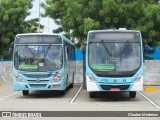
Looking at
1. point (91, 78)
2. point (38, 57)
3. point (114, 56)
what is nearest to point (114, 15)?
point (38, 57)

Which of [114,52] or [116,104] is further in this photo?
[114,52]

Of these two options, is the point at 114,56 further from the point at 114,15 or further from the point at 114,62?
the point at 114,15

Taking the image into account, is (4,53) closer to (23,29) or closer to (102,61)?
(23,29)

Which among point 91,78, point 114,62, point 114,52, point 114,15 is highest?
point 114,15

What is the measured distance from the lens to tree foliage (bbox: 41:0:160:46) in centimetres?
2538

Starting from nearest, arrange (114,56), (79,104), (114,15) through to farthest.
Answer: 1. (79,104)
2. (114,56)
3. (114,15)

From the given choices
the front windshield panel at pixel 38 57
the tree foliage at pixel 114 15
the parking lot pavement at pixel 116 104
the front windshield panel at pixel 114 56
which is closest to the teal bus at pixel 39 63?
the front windshield panel at pixel 38 57

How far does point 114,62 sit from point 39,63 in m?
3.53

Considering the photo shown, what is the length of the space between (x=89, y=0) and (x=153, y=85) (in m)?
7.08

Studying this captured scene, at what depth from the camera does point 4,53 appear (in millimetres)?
32344

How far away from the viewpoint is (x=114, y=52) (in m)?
17.3

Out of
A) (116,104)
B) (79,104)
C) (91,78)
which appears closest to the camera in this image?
(79,104)

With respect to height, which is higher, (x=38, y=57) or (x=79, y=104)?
(x=38, y=57)

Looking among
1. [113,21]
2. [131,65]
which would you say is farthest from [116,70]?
[113,21]
